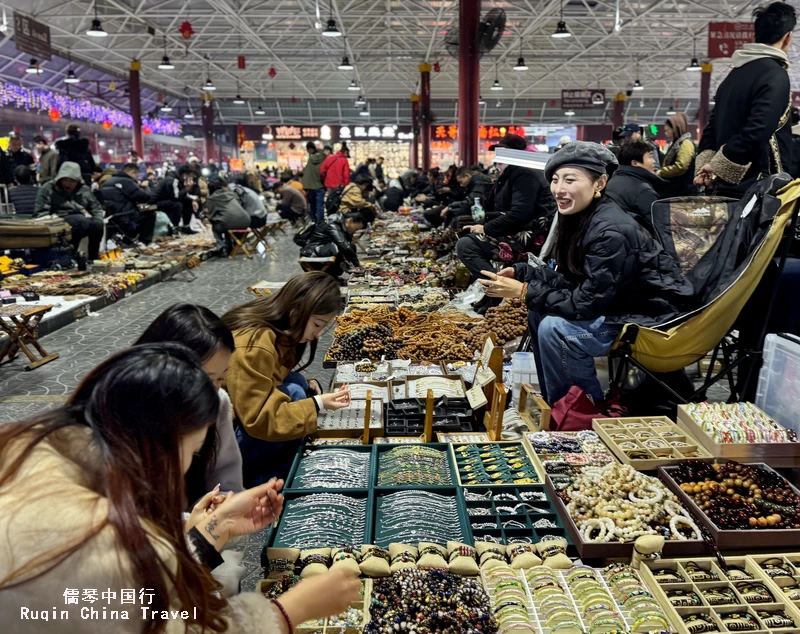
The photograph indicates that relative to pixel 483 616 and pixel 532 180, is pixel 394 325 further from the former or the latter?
pixel 483 616

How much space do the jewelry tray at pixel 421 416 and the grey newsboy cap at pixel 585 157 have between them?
1412mm

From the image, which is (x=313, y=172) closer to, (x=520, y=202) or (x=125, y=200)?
(x=125, y=200)

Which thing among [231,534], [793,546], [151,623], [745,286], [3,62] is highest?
[3,62]

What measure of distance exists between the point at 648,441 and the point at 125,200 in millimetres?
10637

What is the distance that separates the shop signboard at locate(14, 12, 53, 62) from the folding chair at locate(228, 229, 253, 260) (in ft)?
16.8

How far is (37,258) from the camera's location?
9.66 meters

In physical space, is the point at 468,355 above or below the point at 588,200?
below

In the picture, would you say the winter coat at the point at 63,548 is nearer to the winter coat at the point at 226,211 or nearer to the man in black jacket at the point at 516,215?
the man in black jacket at the point at 516,215

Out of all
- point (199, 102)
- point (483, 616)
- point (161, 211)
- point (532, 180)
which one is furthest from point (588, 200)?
point (199, 102)

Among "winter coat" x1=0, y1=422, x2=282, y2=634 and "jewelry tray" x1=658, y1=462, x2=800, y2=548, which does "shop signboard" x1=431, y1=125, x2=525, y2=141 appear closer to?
"jewelry tray" x1=658, y1=462, x2=800, y2=548

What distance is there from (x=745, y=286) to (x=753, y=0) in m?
17.9

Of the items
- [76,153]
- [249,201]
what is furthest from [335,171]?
[76,153]

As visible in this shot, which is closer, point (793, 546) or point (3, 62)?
point (793, 546)

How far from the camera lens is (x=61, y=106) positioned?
24828 mm
